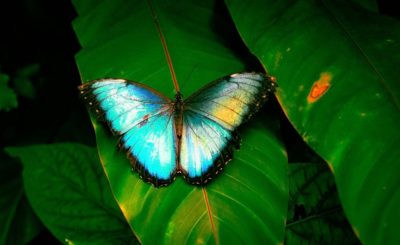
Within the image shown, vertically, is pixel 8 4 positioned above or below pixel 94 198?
above

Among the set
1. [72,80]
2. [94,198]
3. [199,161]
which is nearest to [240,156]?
[199,161]

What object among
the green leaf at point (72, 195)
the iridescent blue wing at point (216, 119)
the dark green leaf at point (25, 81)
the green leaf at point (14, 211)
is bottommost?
the green leaf at point (14, 211)

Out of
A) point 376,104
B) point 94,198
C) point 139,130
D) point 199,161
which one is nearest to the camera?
point 376,104

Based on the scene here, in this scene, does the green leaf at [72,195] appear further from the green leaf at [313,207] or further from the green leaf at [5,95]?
the green leaf at [313,207]

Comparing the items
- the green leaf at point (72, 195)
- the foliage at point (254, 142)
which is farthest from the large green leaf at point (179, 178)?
the green leaf at point (72, 195)

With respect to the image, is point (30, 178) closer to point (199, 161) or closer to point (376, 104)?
point (199, 161)

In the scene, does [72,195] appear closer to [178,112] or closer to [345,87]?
[178,112]
